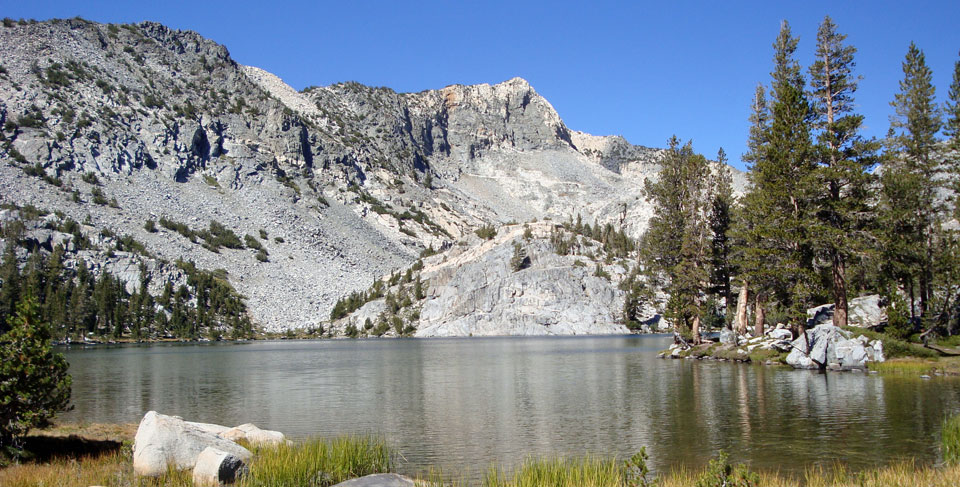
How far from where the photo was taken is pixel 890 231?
52.2 metres

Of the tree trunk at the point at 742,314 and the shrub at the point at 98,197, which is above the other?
the shrub at the point at 98,197

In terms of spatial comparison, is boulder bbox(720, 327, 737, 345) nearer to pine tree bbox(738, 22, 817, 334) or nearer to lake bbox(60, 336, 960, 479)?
lake bbox(60, 336, 960, 479)

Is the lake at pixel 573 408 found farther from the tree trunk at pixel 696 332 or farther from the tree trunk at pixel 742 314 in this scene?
the tree trunk at pixel 696 332

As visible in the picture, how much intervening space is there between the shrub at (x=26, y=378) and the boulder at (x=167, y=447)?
12.5 feet

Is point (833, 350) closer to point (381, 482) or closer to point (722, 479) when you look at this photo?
point (722, 479)

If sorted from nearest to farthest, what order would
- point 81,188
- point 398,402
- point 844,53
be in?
point 398,402 < point 844,53 < point 81,188

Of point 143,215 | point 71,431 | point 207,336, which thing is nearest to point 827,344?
point 71,431

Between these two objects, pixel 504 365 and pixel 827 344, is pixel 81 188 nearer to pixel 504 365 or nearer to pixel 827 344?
pixel 504 365

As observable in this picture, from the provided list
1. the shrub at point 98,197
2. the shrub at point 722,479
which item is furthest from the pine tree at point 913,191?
the shrub at point 98,197

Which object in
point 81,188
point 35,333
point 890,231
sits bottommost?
point 35,333

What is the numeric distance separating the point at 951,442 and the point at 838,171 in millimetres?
34251

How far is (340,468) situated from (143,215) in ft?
606

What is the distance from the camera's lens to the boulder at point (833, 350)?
47.1 m

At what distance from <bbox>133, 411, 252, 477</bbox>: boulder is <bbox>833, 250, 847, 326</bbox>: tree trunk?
46847 millimetres
